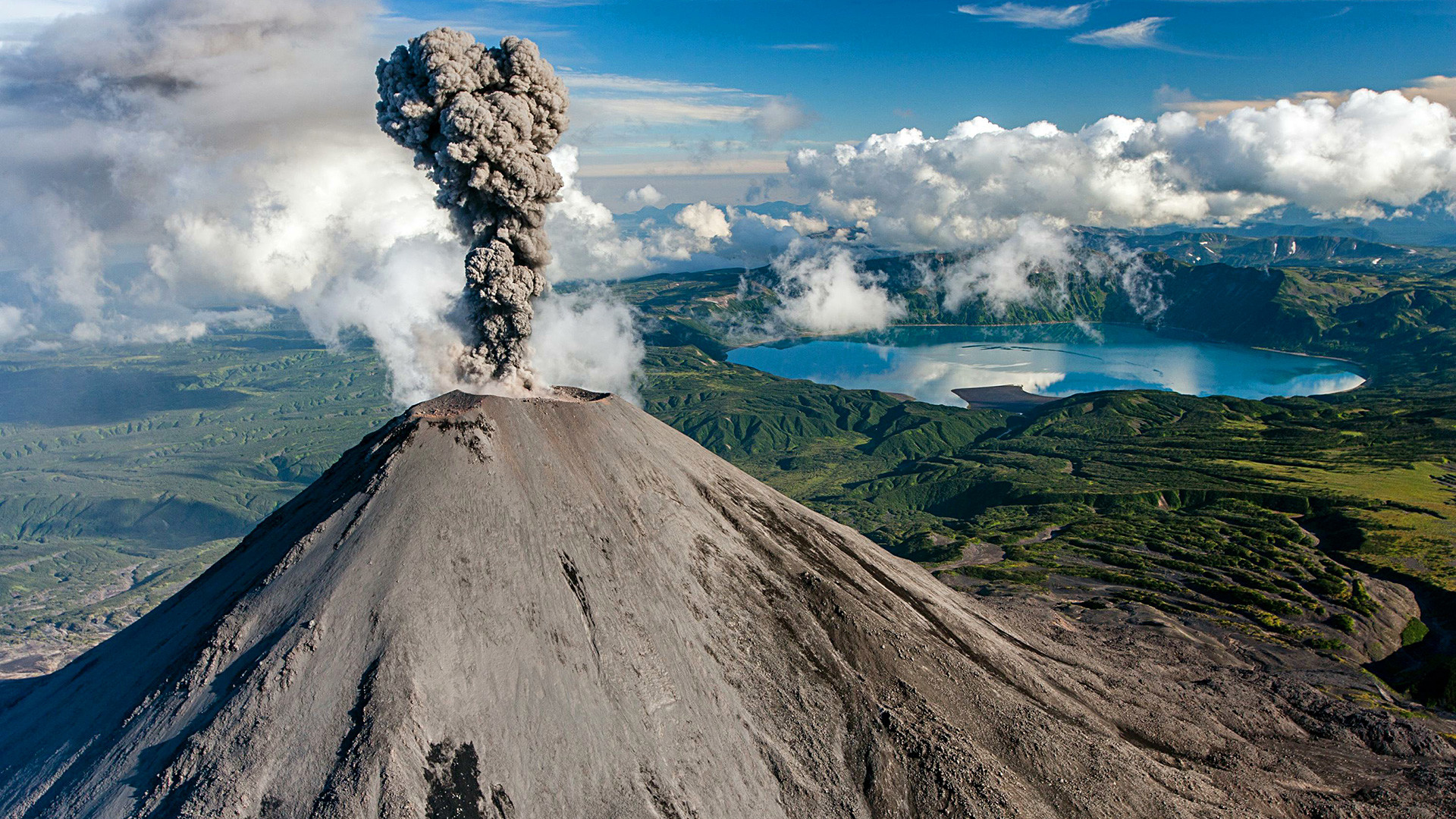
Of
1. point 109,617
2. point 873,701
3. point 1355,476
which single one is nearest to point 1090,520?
point 1355,476

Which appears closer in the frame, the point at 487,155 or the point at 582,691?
the point at 582,691

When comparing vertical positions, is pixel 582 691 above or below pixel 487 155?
below

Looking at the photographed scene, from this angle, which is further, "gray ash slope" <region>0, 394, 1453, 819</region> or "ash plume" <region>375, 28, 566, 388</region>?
"ash plume" <region>375, 28, 566, 388</region>

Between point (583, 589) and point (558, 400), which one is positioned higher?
point (558, 400)

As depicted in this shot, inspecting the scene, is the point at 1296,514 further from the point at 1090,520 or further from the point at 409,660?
the point at 409,660

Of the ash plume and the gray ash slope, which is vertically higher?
the ash plume
